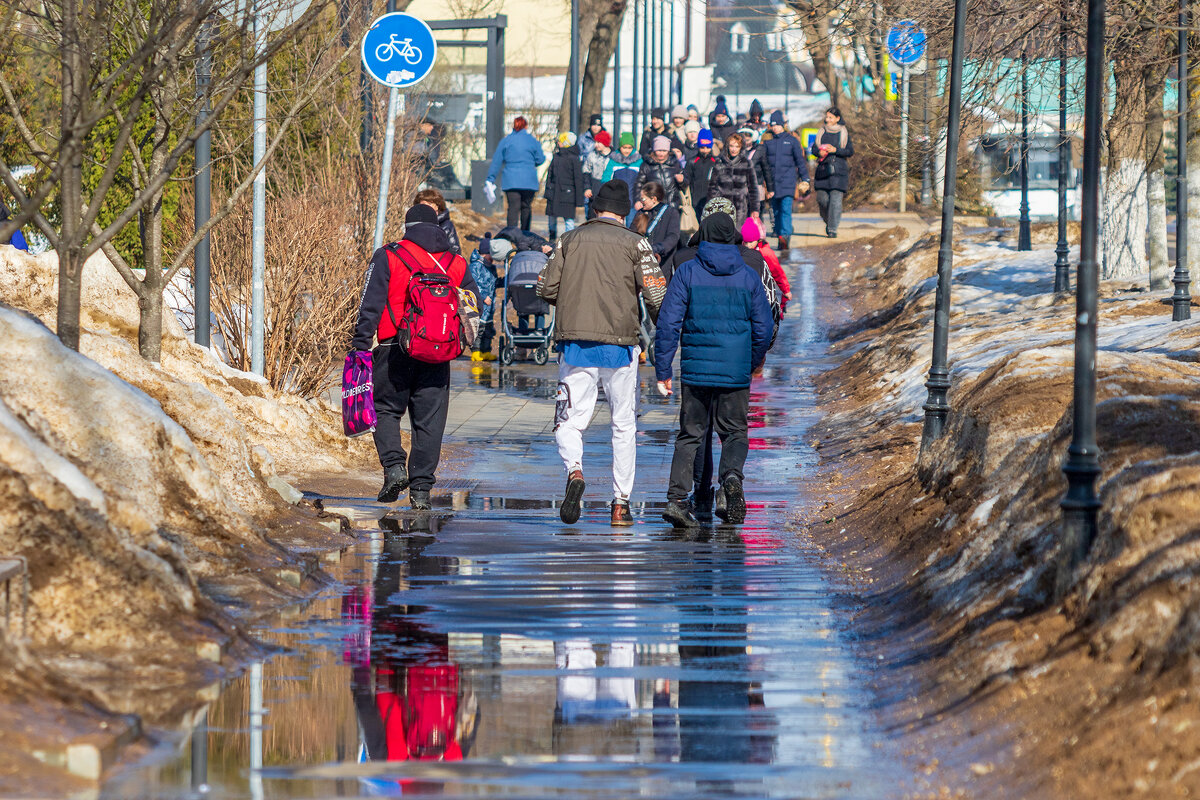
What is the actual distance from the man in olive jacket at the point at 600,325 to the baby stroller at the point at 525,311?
775cm

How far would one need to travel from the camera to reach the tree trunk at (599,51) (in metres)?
41.0

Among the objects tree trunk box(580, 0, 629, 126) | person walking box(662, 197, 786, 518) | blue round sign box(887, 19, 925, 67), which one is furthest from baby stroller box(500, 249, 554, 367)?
tree trunk box(580, 0, 629, 126)

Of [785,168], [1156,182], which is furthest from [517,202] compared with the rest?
[1156,182]

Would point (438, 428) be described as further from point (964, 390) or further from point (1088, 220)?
point (1088, 220)

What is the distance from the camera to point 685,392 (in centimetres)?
998

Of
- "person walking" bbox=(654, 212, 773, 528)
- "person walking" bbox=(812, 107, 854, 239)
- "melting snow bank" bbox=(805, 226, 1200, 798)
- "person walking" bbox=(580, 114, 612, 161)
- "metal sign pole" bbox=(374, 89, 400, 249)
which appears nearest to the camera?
"melting snow bank" bbox=(805, 226, 1200, 798)

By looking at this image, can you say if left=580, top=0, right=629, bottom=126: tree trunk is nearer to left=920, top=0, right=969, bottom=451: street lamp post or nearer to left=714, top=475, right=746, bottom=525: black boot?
left=920, top=0, right=969, bottom=451: street lamp post

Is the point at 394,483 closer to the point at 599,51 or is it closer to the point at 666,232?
the point at 666,232

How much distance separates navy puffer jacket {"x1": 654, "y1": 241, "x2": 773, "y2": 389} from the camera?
31.9 feet

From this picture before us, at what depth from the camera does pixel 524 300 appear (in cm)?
1794

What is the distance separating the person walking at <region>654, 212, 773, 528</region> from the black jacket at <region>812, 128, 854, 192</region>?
633 inches

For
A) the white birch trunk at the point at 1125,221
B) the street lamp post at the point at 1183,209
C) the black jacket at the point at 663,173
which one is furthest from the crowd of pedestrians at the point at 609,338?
the black jacket at the point at 663,173

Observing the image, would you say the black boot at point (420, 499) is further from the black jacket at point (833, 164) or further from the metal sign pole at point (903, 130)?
the black jacket at point (833, 164)

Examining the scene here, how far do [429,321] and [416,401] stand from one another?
581 millimetres
